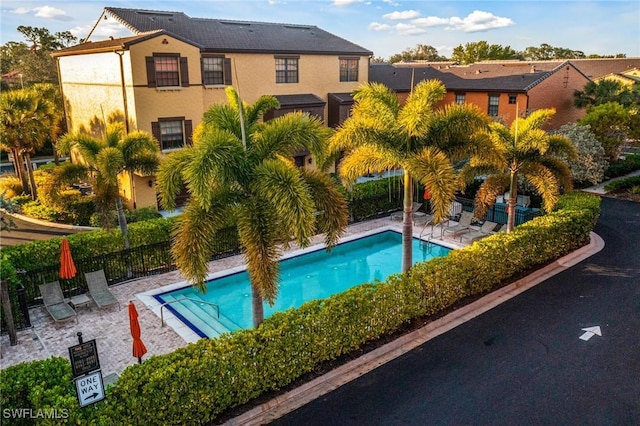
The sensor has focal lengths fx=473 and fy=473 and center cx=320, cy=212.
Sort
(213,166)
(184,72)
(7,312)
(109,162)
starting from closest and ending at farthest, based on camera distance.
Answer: (213,166) < (7,312) < (109,162) < (184,72)

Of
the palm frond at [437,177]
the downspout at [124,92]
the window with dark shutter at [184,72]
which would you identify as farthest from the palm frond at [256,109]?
the downspout at [124,92]

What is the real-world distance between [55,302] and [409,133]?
10936mm

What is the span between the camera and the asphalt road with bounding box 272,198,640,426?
9539 millimetres

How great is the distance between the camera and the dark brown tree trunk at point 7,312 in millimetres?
11680

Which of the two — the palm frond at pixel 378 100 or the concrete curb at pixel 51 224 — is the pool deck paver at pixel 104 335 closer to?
the palm frond at pixel 378 100

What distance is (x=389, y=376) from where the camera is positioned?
1081 centimetres

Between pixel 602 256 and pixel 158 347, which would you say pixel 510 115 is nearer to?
pixel 602 256

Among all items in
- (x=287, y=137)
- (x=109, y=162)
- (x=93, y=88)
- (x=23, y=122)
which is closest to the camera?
(x=287, y=137)

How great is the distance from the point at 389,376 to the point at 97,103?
73.4 ft

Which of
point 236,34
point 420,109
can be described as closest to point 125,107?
point 236,34

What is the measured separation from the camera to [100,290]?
14312mm

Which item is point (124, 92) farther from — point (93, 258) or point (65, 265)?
point (65, 265)

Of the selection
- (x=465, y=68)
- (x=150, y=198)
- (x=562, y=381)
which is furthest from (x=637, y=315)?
(x=465, y=68)

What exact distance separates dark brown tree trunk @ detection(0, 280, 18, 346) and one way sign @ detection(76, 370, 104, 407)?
226 inches
